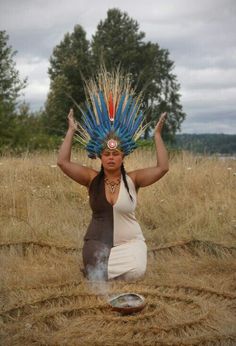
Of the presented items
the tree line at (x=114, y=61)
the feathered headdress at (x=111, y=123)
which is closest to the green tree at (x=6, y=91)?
the tree line at (x=114, y=61)

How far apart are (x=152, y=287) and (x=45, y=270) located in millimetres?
989

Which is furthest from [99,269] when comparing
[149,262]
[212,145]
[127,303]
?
[212,145]

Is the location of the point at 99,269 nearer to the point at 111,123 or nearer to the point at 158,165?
the point at 158,165

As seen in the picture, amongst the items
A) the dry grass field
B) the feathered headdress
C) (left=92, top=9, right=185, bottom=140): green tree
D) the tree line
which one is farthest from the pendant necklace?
(left=92, top=9, right=185, bottom=140): green tree

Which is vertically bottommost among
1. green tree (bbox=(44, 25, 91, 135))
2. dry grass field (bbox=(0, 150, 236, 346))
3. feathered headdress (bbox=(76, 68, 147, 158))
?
dry grass field (bbox=(0, 150, 236, 346))

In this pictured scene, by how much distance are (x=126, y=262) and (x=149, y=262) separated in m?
0.91

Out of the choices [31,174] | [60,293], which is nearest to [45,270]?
[60,293]

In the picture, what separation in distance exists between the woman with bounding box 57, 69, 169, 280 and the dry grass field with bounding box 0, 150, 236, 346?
0.54ft

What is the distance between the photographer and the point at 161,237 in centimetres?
568

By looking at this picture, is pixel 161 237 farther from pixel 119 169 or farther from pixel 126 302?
pixel 126 302

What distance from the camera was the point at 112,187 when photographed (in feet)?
13.6

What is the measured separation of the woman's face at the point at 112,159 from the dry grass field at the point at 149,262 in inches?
31.7

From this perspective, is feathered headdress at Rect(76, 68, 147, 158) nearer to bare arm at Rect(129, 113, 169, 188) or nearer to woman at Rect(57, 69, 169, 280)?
woman at Rect(57, 69, 169, 280)

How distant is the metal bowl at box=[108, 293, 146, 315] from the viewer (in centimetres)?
349
